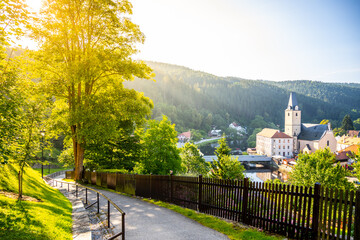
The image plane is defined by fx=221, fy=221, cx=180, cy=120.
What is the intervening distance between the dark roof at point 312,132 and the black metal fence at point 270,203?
91.3 meters

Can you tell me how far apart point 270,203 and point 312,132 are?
97829mm

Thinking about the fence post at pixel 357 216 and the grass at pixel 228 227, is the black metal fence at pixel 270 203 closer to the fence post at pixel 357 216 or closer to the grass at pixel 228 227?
the fence post at pixel 357 216

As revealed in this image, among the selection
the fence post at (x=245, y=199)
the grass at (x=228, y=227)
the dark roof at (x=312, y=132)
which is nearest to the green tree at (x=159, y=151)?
the grass at (x=228, y=227)

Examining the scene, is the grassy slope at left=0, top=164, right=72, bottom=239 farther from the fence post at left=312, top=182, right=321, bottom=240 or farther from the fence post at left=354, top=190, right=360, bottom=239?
the fence post at left=354, top=190, right=360, bottom=239

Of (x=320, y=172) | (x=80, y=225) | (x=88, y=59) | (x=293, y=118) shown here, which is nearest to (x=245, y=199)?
(x=80, y=225)

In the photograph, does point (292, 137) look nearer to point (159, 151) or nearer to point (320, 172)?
point (320, 172)

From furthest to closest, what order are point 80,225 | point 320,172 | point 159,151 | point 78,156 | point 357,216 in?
point 159,151, point 320,172, point 78,156, point 80,225, point 357,216

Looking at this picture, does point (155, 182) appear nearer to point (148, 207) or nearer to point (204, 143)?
point (148, 207)

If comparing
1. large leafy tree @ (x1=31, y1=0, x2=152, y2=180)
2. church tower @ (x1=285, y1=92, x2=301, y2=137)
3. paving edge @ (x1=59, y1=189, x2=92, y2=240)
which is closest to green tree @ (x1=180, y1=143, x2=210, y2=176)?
large leafy tree @ (x1=31, y1=0, x2=152, y2=180)

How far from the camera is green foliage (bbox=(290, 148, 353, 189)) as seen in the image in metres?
A: 17.8

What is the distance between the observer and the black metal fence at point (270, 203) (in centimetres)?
494

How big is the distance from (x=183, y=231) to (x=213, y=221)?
129cm

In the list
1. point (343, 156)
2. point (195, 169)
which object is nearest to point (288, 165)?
point (343, 156)

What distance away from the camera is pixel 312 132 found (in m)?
90.1
